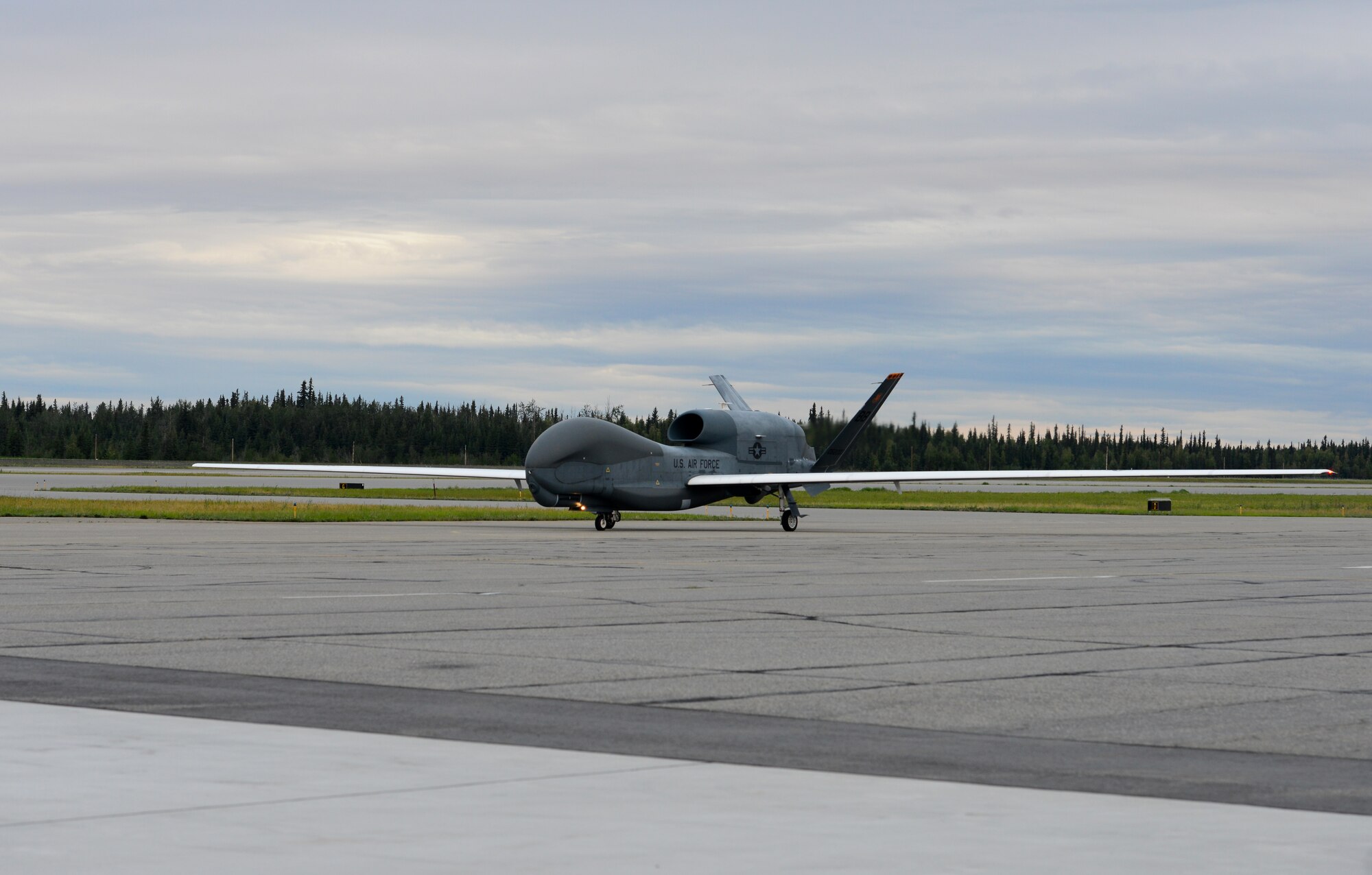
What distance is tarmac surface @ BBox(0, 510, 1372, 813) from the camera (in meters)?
8.98

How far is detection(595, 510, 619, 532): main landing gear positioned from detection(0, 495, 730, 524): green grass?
610 cm

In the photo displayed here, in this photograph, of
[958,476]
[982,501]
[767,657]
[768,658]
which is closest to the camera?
[768,658]

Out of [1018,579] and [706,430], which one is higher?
[706,430]

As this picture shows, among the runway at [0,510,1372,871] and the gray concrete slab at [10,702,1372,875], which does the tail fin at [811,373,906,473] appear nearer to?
the runway at [0,510,1372,871]

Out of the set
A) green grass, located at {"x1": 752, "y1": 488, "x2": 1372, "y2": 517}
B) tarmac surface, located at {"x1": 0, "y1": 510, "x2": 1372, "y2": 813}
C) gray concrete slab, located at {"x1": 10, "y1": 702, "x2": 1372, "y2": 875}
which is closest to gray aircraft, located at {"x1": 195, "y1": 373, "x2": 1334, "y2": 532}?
tarmac surface, located at {"x1": 0, "y1": 510, "x2": 1372, "y2": 813}

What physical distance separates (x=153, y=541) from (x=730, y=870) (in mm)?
29299

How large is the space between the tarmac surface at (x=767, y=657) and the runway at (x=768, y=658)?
45mm

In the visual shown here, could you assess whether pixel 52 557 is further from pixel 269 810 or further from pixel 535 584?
pixel 269 810

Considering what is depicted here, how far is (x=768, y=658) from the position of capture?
532 inches

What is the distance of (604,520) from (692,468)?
11.3ft

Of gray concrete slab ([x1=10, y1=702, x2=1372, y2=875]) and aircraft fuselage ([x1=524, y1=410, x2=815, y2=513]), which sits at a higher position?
aircraft fuselage ([x1=524, y1=410, x2=815, y2=513])

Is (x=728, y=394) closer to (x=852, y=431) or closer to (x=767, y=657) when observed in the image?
(x=852, y=431)

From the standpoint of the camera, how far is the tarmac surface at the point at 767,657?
8.98 meters

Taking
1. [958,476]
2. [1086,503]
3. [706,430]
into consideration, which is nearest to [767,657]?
[958,476]
